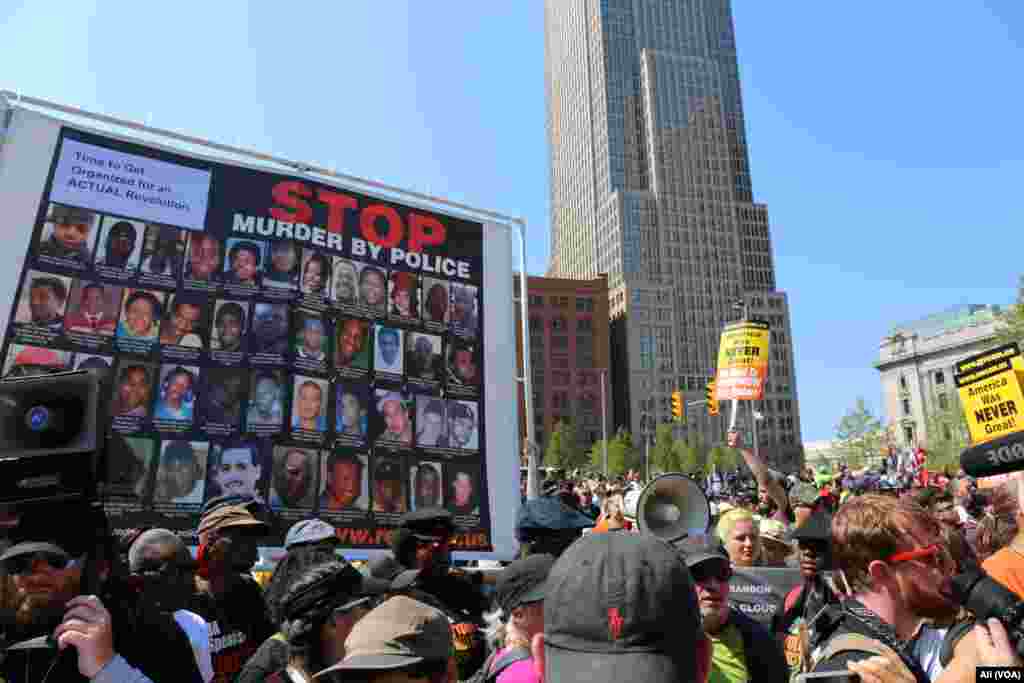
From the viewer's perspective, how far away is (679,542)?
3596 mm

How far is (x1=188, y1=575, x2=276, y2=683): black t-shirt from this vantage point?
3.51m

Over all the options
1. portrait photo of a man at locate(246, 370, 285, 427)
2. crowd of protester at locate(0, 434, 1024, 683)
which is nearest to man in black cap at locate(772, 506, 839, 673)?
crowd of protester at locate(0, 434, 1024, 683)

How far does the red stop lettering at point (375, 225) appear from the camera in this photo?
6918mm

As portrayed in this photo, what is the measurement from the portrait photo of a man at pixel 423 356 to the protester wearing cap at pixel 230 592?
3019 millimetres

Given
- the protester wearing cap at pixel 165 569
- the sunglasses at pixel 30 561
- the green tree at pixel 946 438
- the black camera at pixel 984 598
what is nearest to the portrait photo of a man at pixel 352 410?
the protester wearing cap at pixel 165 569

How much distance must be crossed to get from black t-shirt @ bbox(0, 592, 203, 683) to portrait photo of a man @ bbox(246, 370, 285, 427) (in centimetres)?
381

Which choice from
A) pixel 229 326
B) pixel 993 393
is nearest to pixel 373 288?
pixel 229 326

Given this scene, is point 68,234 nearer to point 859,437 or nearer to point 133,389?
point 133,389

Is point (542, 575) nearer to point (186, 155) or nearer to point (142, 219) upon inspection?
point (142, 219)

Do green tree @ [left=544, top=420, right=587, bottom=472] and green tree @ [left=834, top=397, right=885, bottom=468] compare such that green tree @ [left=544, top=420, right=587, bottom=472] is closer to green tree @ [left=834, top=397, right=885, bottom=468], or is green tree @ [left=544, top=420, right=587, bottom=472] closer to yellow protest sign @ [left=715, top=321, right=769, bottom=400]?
green tree @ [left=834, top=397, right=885, bottom=468]

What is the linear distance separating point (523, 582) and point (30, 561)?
69.5 inches

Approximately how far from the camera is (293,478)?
6031 millimetres

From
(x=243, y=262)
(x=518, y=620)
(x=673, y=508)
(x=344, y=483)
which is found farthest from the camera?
(x=344, y=483)

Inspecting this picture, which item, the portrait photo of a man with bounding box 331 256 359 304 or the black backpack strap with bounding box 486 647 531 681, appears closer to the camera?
the black backpack strap with bounding box 486 647 531 681
